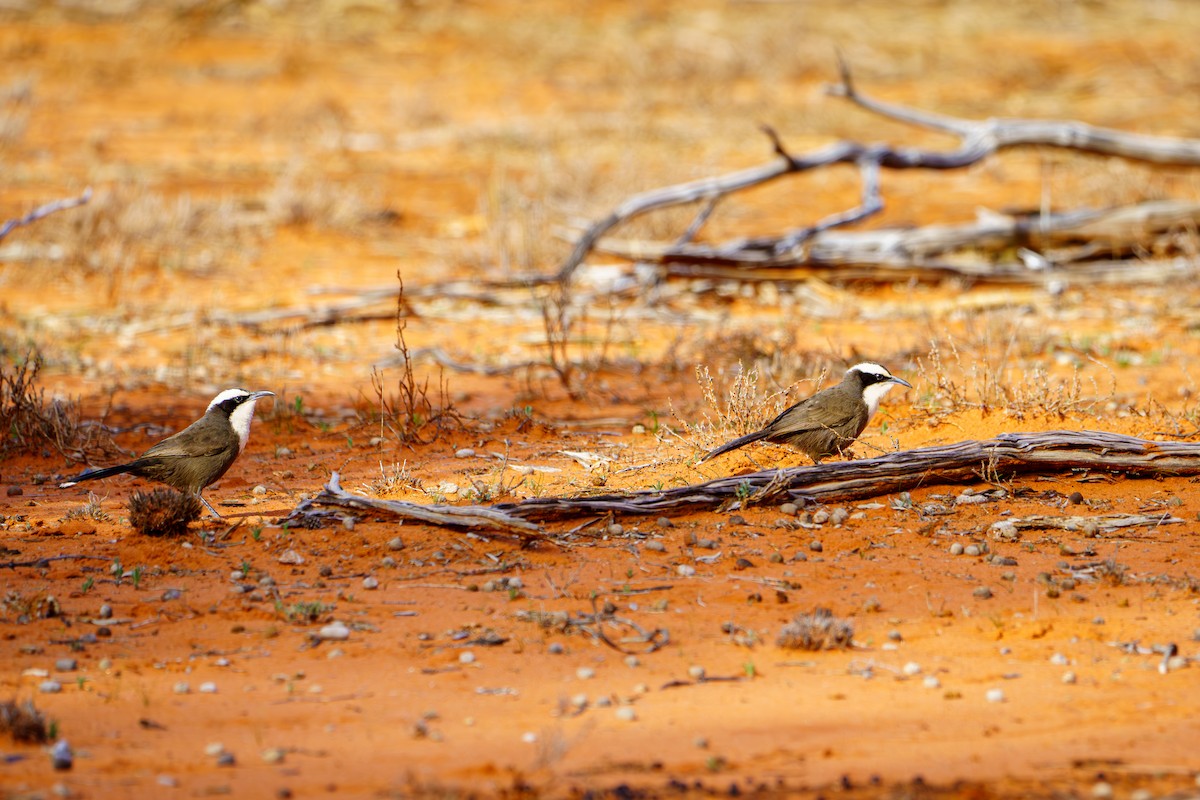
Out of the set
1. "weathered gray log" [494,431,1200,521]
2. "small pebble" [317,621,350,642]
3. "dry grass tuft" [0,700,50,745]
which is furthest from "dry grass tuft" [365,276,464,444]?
"dry grass tuft" [0,700,50,745]

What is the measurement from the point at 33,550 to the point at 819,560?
3.38 meters

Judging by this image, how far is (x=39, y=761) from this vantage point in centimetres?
367

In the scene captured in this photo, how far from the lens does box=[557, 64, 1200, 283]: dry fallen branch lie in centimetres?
1062

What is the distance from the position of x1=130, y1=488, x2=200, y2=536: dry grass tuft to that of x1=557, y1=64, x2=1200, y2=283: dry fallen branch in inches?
212

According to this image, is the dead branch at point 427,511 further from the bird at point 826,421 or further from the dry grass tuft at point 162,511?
the bird at point 826,421

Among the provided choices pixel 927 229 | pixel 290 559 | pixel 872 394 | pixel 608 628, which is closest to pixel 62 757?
pixel 290 559

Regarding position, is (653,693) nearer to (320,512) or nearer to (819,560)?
(819,560)

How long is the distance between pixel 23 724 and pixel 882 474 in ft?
12.3

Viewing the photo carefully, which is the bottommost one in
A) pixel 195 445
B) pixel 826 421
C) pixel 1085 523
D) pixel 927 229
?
pixel 927 229

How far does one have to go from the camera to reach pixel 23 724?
374 centimetres

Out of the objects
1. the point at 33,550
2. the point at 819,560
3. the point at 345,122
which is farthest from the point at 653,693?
the point at 345,122

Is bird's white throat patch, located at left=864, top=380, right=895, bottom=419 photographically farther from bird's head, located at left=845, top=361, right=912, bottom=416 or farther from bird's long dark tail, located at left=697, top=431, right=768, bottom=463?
bird's long dark tail, located at left=697, top=431, right=768, bottom=463

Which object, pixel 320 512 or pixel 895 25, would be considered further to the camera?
pixel 895 25

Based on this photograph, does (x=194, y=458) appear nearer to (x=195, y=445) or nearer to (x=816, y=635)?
(x=195, y=445)
